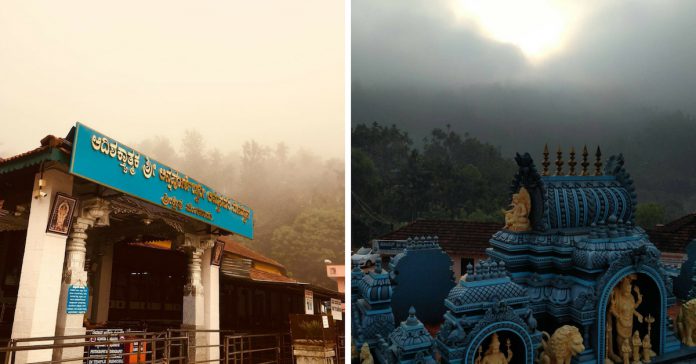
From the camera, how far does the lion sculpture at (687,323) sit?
609cm

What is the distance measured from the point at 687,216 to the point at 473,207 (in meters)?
3.93

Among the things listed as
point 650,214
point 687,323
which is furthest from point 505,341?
point 650,214

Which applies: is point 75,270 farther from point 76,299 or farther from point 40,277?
point 40,277

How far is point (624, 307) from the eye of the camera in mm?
5602

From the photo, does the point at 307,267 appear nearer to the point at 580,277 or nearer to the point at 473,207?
the point at 473,207

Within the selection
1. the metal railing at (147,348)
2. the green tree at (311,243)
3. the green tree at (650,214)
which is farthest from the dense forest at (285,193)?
the green tree at (650,214)

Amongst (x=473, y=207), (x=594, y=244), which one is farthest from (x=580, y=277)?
(x=473, y=207)

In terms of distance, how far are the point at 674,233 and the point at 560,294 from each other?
430cm

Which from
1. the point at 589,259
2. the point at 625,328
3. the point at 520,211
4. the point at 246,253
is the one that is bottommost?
the point at 625,328

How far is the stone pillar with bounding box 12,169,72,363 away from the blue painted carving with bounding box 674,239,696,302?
9.23 metres

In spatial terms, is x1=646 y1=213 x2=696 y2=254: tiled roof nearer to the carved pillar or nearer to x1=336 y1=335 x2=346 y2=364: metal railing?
the carved pillar

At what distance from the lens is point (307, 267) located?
820 centimetres

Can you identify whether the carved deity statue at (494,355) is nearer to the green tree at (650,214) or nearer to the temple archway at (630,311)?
the temple archway at (630,311)

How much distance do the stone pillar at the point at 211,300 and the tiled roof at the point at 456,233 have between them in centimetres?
348
